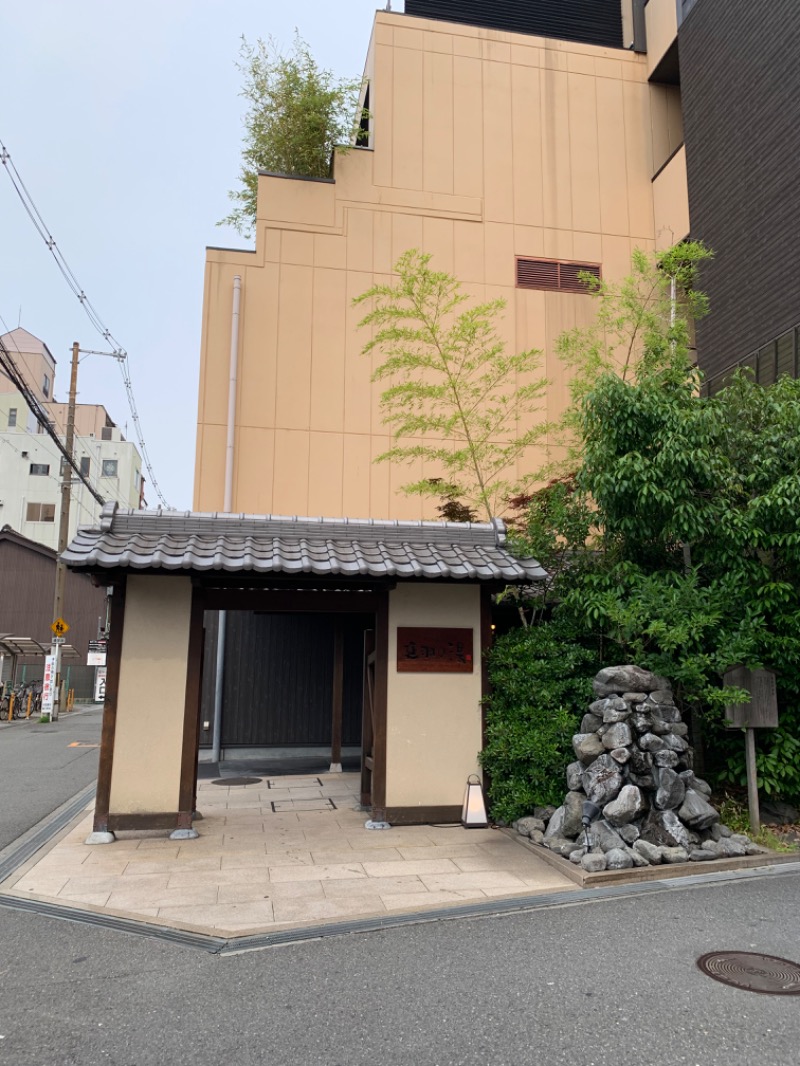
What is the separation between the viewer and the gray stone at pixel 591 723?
6738 mm

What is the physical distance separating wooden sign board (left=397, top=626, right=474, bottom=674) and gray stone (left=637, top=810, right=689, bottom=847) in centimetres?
222

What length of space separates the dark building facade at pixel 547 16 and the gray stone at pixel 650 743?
15.7 m

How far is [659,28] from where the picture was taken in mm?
15664

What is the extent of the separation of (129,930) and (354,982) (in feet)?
5.33

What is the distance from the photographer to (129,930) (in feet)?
15.0

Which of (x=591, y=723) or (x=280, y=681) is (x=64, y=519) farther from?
(x=591, y=723)

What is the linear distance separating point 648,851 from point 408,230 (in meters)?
12.1

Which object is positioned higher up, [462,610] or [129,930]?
[462,610]

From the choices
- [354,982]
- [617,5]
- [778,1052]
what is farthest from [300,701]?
[617,5]

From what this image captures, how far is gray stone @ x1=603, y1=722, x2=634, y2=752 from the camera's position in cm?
638

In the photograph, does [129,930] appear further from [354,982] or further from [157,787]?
[157,787]

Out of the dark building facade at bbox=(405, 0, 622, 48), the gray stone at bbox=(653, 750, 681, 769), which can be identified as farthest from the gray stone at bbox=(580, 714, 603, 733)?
the dark building facade at bbox=(405, 0, 622, 48)

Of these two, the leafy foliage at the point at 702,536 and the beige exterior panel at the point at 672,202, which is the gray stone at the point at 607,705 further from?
the beige exterior panel at the point at 672,202

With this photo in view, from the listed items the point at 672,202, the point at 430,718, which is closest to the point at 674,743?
the point at 430,718
